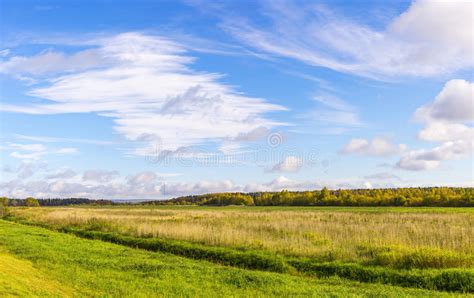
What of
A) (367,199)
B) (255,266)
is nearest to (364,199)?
(367,199)

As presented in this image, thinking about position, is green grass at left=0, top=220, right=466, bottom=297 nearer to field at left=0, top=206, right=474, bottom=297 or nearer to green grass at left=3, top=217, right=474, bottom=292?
field at left=0, top=206, right=474, bottom=297

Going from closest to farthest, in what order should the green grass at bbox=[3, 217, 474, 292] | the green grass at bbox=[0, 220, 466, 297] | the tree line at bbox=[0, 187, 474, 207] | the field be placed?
the green grass at bbox=[0, 220, 466, 297]
the field
the green grass at bbox=[3, 217, 474, 292]
the tree line at bbox=[0, 187, 474, 207]

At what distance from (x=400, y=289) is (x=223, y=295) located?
205 inches

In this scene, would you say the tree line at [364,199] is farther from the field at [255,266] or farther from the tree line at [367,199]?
the field at [255,266]

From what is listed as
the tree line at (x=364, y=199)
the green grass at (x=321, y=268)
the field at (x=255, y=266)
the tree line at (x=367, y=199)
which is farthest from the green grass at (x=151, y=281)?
the tree line at (x=367, y=199)

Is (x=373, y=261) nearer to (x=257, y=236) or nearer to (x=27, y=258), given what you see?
(x=257, y=236)

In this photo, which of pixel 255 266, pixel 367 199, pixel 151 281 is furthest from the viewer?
pixel 367 199

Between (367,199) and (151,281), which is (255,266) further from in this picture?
(367,199)

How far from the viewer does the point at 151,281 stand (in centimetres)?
1410

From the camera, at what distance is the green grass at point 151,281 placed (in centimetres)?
1223

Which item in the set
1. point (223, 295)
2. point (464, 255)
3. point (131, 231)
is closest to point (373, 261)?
point (464, 255)

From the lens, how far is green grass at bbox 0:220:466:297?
1223 centimetres

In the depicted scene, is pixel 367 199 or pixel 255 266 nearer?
pixel 255 266

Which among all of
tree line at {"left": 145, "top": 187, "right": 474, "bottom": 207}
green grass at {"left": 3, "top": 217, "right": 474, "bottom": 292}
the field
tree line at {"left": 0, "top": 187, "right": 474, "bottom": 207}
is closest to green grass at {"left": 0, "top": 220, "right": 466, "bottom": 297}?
the field
